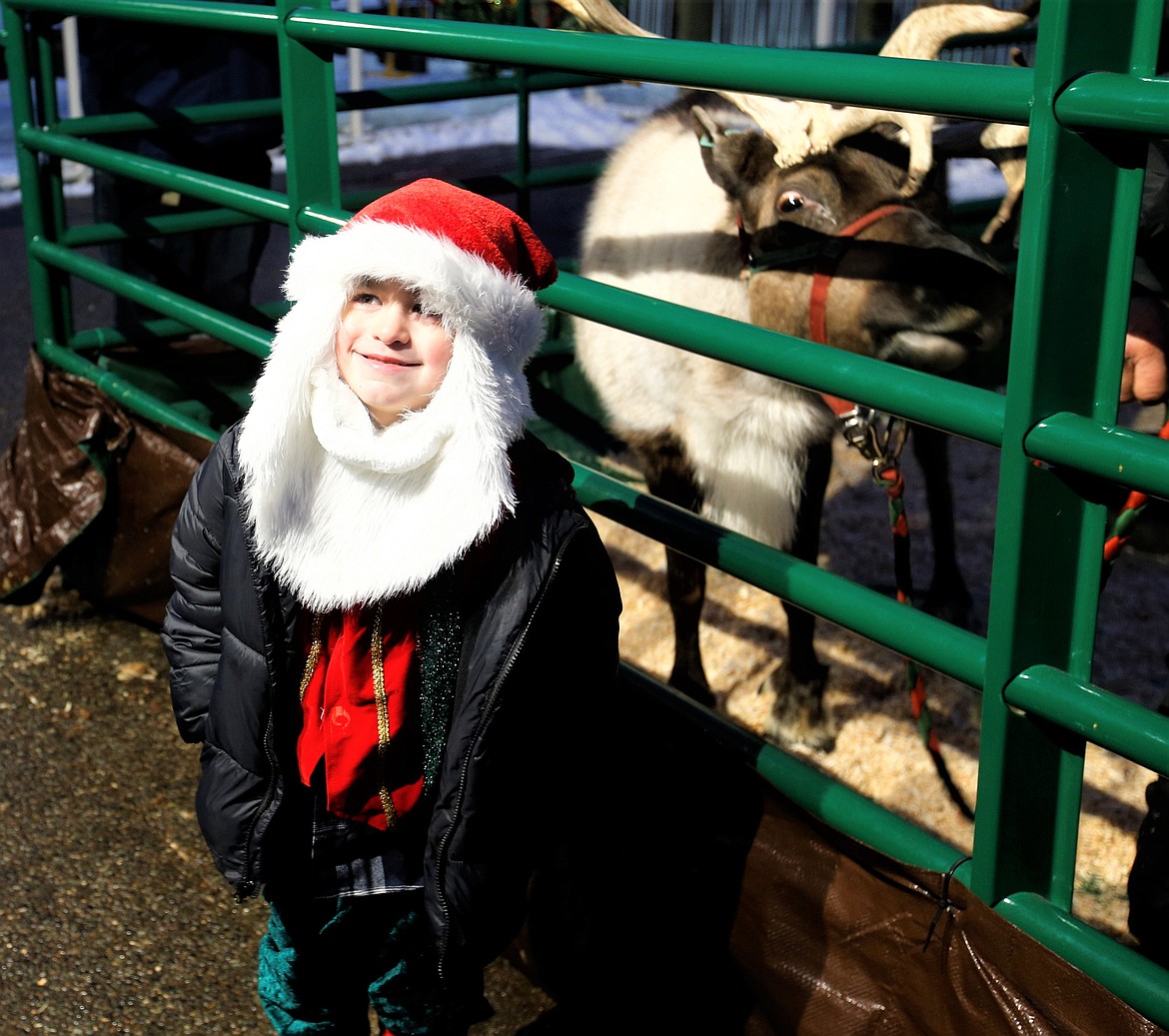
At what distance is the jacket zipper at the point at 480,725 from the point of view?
1.73 m

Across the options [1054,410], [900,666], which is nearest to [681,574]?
[900,666]

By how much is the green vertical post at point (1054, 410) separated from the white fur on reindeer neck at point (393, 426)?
598 mm

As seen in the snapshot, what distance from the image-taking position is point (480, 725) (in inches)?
68.4

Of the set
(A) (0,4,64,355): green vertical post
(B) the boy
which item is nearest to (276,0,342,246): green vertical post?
(B) the boy

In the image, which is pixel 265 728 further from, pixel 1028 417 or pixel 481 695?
pixel 1028 417

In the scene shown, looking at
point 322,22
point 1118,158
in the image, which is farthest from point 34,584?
point 1118,158

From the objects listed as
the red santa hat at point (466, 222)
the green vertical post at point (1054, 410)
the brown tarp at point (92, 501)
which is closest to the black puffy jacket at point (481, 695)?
the red santa hat at point (466, 222)

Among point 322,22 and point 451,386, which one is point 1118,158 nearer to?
point 451,386

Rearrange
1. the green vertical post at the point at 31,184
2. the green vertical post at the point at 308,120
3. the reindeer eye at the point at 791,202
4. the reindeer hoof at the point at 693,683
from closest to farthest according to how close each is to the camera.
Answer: the green vertical post at the point at 308,120
the reindeer eye at the point at 791,202
the reindeer hoof at the point at 693,683
the green vertical post at the point at 31,184

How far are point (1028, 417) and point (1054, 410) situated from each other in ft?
0.11

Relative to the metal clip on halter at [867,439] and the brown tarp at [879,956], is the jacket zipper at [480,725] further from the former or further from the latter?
the metal clip on halter at [867,439]

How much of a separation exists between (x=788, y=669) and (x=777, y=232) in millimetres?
1092

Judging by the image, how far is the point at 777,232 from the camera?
306 cm

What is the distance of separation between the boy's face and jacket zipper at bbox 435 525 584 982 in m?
0.26
